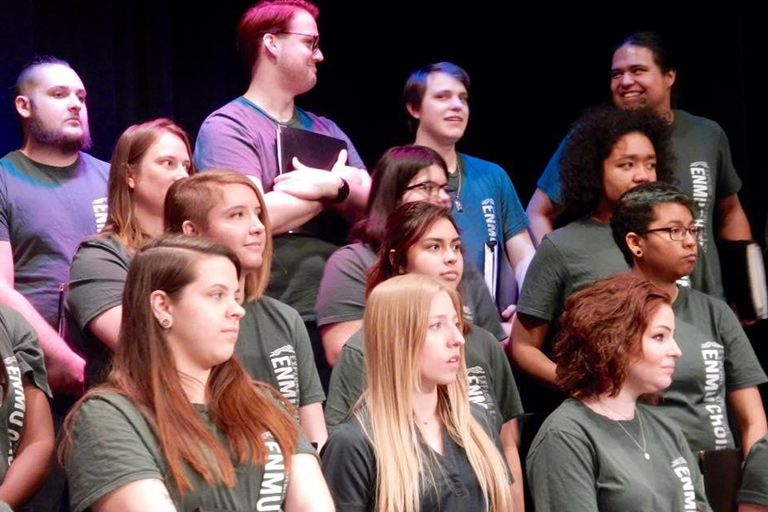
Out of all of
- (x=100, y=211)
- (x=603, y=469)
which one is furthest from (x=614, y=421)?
(x=100, y=211)

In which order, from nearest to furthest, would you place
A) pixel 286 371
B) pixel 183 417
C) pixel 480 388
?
1. pixel 183 417
2. pixel 286 371
3. pixel 480 388

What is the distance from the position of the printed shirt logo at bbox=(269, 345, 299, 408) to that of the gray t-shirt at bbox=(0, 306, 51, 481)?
573 millimetres

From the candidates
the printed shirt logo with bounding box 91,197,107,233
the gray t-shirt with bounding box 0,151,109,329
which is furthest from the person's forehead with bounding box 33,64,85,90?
the printed shirt logo with bounding box 91,197,107,233

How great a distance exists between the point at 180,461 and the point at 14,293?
130cm

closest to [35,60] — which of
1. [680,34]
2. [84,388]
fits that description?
[84,388]

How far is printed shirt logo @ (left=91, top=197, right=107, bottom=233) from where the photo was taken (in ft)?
13.8

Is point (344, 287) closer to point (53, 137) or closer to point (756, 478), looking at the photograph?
point (53, 137)

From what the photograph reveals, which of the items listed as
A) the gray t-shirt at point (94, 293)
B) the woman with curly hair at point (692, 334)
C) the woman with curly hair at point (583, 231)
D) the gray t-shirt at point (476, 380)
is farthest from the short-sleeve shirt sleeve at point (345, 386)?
the woman with curly hair at point (692, 334)

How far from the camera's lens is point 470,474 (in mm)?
3184

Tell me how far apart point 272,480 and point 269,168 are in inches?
64.8

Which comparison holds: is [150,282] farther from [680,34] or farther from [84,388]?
[680,34]

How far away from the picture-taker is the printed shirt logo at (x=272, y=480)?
2.79 m

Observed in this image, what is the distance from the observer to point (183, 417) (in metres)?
2.75

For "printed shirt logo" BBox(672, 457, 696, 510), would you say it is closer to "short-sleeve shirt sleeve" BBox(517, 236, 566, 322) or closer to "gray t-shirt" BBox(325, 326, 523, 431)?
"gray t-shirt" BBox(325, 326, 523, 431)
